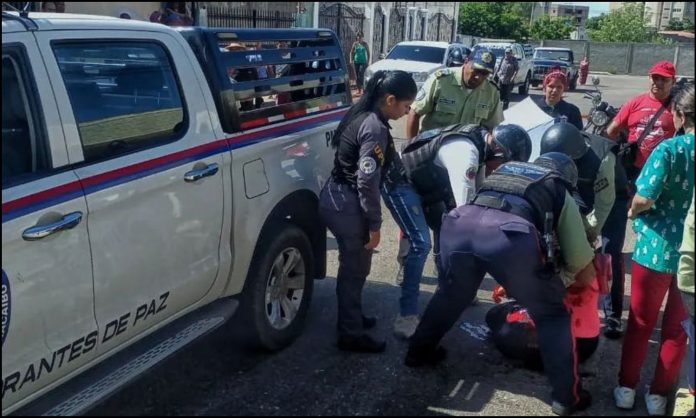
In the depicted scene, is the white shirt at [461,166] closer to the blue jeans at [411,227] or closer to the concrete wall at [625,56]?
Answer: the blue jeans at [411,227]

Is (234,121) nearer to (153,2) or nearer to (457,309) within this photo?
(457,309)

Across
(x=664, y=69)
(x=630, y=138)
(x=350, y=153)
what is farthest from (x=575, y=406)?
(x=664, y=69)

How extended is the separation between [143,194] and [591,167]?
2.59 m

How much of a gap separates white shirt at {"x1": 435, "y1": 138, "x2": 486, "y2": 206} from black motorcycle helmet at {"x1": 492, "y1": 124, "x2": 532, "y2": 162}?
148 millimetres

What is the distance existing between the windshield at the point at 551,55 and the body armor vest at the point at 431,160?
25.0 metres

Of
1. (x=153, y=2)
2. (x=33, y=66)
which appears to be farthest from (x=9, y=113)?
(x=153, y=2)

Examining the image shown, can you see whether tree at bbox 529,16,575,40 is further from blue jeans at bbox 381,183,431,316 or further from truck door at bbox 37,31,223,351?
truck door at bbox 37,31,223,351

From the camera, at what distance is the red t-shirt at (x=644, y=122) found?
504 centimetres

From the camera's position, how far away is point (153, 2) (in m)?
12.2

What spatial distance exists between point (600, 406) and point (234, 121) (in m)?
2.46

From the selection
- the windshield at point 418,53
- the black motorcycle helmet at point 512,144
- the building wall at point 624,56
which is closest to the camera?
the black motorcycle helmet at point 512,144

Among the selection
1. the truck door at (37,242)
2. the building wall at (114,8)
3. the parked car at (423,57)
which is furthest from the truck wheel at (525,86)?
the truck door at (37,242)

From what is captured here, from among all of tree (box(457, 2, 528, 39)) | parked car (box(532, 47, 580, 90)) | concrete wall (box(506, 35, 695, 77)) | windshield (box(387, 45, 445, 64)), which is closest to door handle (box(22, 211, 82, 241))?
concrete wall (box(506, 35, 695, 77))

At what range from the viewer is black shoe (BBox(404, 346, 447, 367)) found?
414cm
